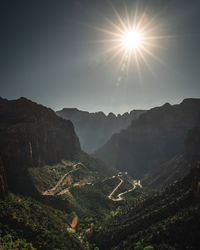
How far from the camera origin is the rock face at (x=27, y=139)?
58375 mm

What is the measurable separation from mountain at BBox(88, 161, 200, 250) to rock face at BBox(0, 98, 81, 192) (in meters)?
33.1

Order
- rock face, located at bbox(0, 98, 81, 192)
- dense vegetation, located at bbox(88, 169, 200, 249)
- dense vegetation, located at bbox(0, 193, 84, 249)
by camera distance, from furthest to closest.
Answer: rock face, located at bbox(0, 98, 81, 192), dense vegetation, located at bbox(0, 193, 84, 249), dense vegetation, located at bbox(88, 169, 200, 249)

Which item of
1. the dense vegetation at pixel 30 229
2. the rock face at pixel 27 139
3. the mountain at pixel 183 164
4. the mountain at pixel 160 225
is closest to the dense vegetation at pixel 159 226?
the mountain at pixel 160 225

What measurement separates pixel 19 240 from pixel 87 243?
64.8 ft

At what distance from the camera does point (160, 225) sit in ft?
119

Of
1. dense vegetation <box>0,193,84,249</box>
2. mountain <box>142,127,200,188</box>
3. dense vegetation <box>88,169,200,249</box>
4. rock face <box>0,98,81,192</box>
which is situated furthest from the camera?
mountain <box>142,127,200,188</box>

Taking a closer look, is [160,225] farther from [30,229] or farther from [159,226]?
[30,229]

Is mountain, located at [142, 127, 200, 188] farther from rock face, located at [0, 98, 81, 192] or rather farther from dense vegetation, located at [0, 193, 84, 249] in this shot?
dense vegetation, located at [0, 193, 84, 249]

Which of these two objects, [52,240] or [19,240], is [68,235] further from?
[19,240]

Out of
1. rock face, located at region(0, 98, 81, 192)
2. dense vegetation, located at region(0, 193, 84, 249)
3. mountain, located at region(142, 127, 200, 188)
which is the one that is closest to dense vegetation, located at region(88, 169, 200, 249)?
dense vegetation, located at region(0, 193, 84, 249)

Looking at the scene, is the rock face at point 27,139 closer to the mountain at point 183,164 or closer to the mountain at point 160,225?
the mountain at point 160,225

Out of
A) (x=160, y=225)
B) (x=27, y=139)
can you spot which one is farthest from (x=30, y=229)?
(x=27, y=139)

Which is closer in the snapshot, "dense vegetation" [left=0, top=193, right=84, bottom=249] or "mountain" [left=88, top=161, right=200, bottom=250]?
"mountain" [left=88, top=161, right=200, bottom=250]

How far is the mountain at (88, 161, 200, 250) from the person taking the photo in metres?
30.6
